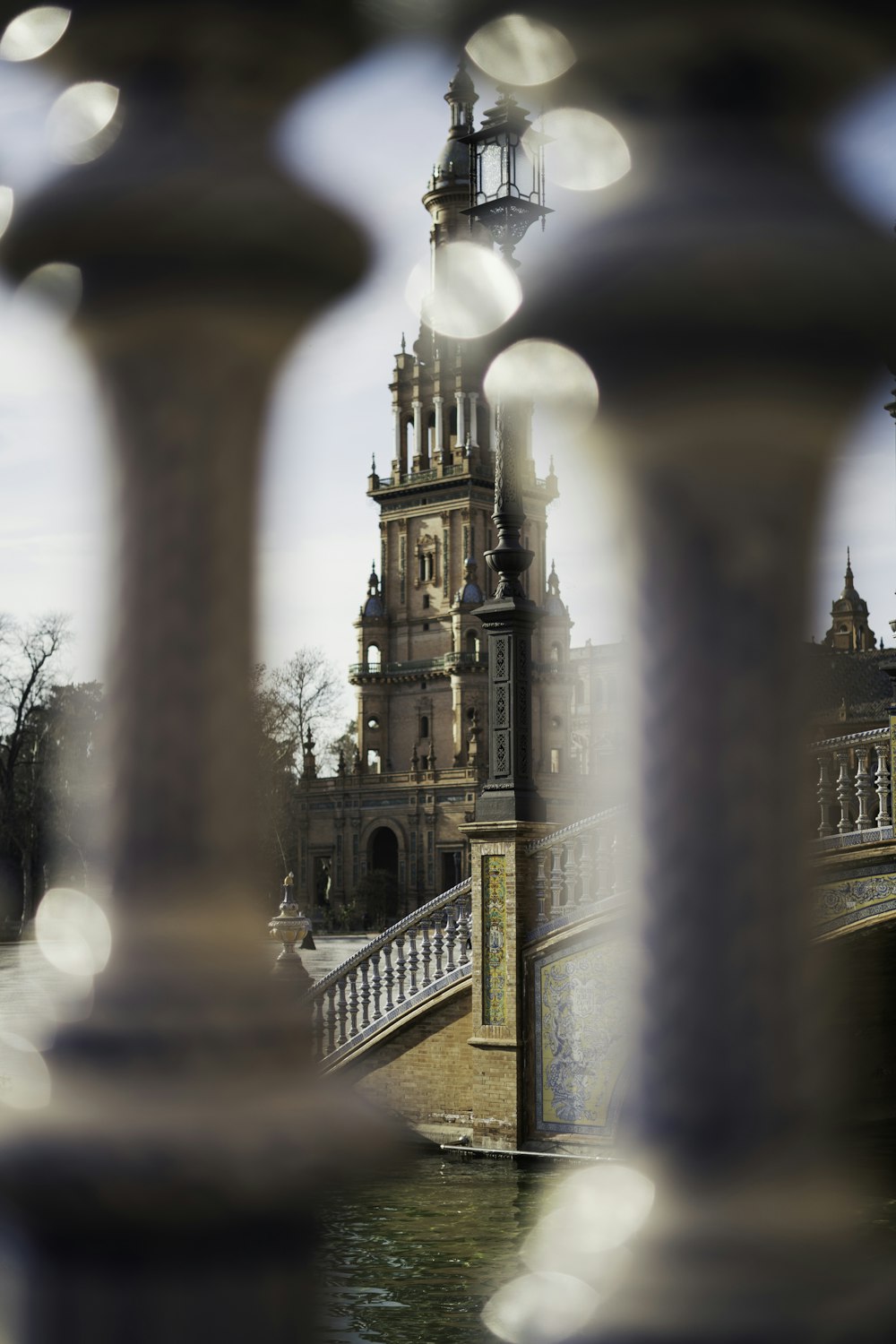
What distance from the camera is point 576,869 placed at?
9406 millimetres

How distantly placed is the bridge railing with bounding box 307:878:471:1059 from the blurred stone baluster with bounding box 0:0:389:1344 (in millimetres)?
8498

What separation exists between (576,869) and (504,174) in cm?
656

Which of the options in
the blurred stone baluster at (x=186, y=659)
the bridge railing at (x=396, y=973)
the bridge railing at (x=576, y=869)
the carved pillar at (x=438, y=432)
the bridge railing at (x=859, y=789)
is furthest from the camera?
the carved pillar at (x=438, y=432)

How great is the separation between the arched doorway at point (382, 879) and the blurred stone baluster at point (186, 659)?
1639 inches

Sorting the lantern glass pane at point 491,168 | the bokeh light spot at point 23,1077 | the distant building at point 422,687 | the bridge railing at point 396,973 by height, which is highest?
the distant building at point 422,687

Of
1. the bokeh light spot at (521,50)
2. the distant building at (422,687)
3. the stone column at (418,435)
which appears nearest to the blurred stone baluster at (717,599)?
the bokeh light spot at (521,50)

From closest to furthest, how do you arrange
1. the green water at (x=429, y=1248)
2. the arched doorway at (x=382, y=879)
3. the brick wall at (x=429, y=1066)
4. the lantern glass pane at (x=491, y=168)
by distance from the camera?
the lantern glass pane at (x=491, y=168) → the green water at (x=429, y=1248) → the brick wall at (x=429, y=1066) → the arched doorway at (x=382, y=879)

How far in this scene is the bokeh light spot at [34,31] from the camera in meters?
1.55

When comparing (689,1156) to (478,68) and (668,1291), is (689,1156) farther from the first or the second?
(478,68)

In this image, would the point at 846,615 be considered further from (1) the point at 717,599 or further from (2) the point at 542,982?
(1) the point at 717,599

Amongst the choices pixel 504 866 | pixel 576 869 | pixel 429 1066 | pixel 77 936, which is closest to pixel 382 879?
pixel 429 1066

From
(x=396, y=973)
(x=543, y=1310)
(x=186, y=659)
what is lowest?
(x=543, y=1310)

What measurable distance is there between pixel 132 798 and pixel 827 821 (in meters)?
7.93

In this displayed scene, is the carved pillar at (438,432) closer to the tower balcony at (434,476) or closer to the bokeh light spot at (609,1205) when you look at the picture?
the tower balcony at (434,476)
